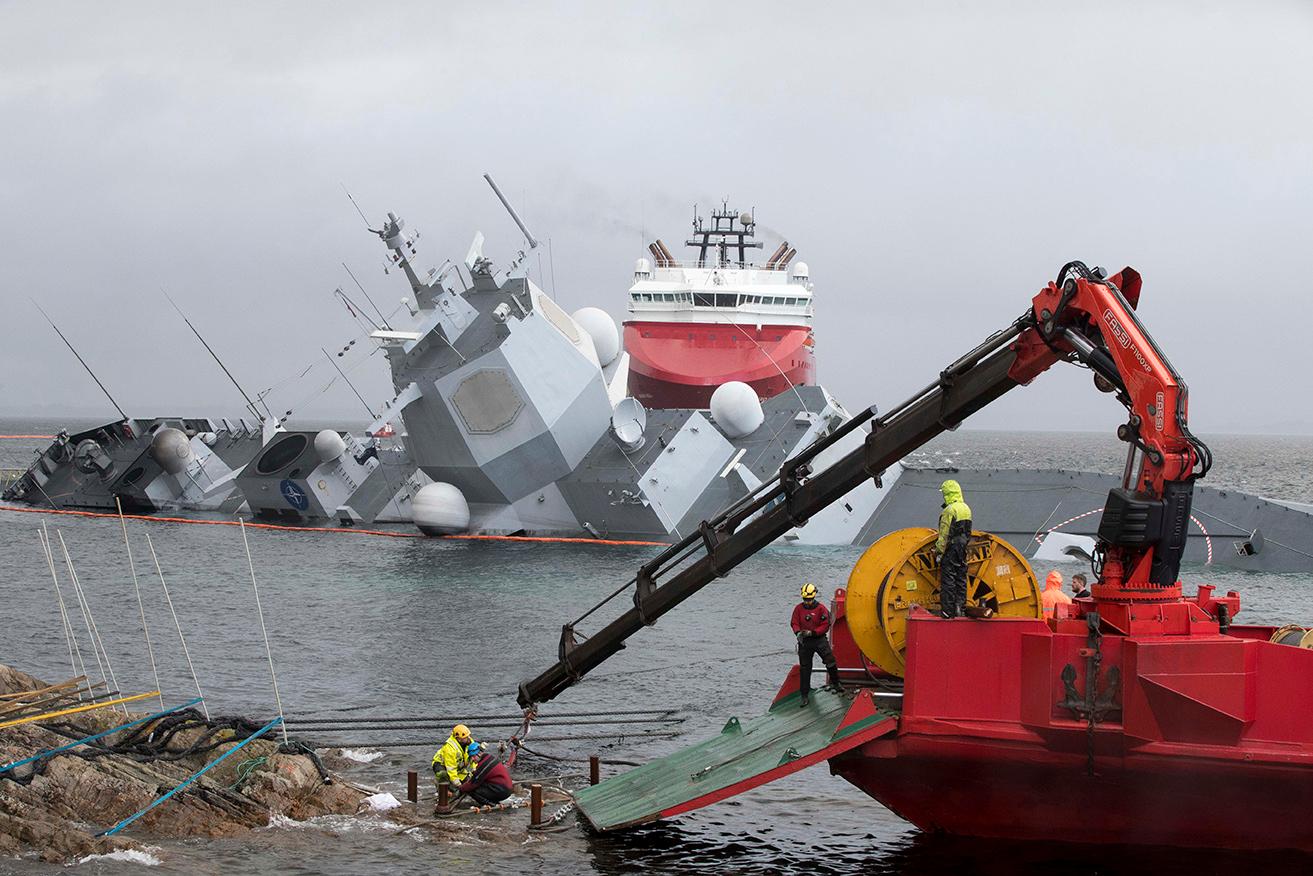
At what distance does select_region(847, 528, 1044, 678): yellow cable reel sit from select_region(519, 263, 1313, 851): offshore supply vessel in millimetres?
21

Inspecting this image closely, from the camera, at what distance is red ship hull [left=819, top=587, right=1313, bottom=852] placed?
12578 millimetres

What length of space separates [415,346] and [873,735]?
29985mm

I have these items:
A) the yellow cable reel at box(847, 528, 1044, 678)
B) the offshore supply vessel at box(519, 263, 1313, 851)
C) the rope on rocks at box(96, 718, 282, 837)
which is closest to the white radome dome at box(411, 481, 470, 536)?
the rope on rocks at box(96, 718, 282, 837)

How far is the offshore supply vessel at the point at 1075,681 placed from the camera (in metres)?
12.6

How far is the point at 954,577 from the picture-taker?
1347cm

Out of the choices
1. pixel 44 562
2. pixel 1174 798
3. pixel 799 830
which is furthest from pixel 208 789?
pixel 44 562

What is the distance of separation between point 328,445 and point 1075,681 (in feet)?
134

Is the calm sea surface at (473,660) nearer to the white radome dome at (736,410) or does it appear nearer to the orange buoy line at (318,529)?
the orange buoy line at (318,529)

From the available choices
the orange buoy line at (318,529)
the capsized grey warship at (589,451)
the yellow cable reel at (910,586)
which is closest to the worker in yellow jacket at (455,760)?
the yellow cable reel at (910,586)

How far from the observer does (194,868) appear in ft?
43.8

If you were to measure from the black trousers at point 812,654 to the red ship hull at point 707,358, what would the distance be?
3385 cm

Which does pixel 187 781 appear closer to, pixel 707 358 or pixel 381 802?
pixel 381 802

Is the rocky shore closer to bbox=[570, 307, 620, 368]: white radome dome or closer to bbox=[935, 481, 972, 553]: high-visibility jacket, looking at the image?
bbox=[935, 481, 972, 553]: high-visibility jacket

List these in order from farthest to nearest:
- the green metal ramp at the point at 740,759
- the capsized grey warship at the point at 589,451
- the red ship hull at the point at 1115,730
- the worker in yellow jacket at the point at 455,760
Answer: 1. the capsized grey warship at the point at 589,451
2. the worker in yellow jacket at the point at 455,760
3. the green metal ramp at the point at 740,759
4. the red ship hull at the point at 1115,730
